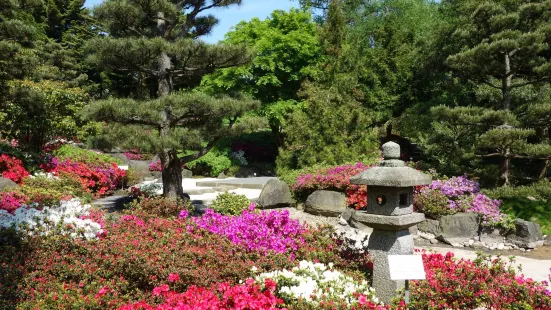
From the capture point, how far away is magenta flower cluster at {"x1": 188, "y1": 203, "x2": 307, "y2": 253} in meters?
5.37

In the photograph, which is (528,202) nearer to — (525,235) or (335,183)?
(525,235)

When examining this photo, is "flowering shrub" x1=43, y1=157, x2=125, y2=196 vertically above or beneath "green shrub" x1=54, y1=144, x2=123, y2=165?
beneath

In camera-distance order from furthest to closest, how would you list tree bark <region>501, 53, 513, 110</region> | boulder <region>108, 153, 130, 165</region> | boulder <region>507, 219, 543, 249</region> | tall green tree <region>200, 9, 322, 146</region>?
1. boulder <region>108, 153, 130, 165</region>
2. tall green tree <region>200, 9, 322, 146</region>
3. tree bark <region>501, 53, 513, 110</region>
4. boulder <region>507, 219, 543, 249</region>

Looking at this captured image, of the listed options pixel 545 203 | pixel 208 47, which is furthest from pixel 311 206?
pixel 545 203

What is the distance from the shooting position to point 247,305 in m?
3.58

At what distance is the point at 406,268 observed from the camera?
353cm

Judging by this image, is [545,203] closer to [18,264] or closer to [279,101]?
[18,264]

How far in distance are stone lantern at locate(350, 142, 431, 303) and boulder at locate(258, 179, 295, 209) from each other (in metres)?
6.75

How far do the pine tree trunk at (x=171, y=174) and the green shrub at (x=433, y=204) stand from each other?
5396mm

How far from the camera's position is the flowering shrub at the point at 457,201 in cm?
883

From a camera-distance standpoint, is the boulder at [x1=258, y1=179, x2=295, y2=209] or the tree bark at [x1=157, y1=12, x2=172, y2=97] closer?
the tree bark at [x1=157, y1=12, x2=172, y2=97]

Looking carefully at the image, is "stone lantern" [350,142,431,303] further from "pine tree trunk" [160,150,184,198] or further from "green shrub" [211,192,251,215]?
"pine tree trunk" [160,150,184,198]

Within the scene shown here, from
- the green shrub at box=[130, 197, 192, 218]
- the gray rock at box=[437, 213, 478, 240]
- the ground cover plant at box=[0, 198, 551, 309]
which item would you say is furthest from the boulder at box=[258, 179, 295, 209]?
the ground cover plant at box=[0, 198, 551, 309]

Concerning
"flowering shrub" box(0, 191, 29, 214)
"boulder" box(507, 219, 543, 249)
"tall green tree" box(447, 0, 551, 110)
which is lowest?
"boulder" box(507, 219, 543, 249)
